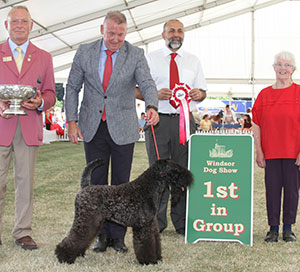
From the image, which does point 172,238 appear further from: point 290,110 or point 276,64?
point 276,64

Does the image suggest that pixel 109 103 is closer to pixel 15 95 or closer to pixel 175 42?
pixel 15 95

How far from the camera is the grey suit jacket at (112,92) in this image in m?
2.88

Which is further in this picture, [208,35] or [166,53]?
[208,35]

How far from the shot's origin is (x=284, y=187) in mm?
3375

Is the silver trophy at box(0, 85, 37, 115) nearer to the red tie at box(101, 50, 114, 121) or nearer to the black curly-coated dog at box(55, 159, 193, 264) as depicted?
the red tie at box(101, 50, 114, 121)

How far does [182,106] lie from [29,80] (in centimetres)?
129

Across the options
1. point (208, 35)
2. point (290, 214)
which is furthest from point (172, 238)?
point (208, 35)

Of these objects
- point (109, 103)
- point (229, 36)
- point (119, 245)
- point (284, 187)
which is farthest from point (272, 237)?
point (229, 36)

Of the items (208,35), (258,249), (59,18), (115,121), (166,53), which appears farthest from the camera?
(208,35)

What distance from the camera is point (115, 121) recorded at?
2.90 metres

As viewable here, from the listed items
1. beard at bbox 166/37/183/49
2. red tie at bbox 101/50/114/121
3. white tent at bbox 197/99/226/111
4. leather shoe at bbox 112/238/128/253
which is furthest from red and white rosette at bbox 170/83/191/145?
white tent at bbox 197/99/226/111

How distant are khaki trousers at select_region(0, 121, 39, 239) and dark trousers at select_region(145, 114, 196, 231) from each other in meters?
1.05

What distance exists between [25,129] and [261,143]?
2.00 meters

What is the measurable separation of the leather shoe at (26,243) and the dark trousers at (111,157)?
1.80 ft
